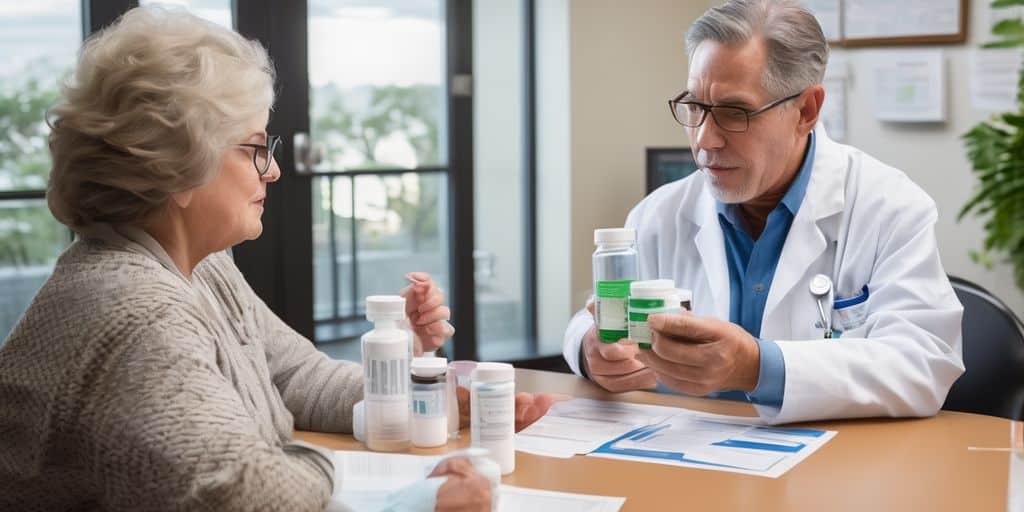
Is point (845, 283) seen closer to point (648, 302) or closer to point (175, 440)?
point (648, 302)

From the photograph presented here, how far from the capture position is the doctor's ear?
2188mm

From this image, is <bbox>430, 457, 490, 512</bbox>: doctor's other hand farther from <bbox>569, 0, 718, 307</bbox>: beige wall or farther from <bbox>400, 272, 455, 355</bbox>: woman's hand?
<bbox>569, 0, 718, 307</bbox>: beige wall

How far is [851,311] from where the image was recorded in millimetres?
2055

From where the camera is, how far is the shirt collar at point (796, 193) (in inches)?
86.0

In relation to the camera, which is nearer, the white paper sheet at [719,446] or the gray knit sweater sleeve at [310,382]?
the white paper sheet at [719,446]

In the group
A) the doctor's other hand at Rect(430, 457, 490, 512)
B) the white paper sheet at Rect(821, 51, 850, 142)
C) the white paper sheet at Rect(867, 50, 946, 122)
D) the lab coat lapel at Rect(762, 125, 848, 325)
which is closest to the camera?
the doctor's other hand at Rect(430, 457, 490, 512)

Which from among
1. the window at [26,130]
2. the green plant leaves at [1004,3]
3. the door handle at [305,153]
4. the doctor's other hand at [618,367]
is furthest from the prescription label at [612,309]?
the green plant leaves at [1004,3]

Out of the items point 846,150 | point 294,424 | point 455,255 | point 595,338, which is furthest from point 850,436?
point 455,255

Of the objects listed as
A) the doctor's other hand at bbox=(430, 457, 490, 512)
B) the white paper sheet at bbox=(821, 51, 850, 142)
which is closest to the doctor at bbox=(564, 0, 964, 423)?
the doctor's other hand at bbox=(430, 457, 490, 512)

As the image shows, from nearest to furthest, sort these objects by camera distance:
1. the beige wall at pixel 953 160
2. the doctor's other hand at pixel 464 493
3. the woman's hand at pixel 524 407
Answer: the doctor's other hand at pixel 464 493, the woman's hand at pixel 524 407, the beige wall at pixel 953 160

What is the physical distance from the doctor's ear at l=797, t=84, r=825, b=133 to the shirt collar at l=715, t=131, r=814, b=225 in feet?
0.16

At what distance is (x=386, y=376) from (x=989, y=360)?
1051 millimetres

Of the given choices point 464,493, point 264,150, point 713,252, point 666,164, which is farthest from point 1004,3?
point 464,493

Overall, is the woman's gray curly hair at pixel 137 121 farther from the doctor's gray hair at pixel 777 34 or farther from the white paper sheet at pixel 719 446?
the doctor's gray hair at pixel 777 34
